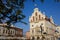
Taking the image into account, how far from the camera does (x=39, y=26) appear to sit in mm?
24734

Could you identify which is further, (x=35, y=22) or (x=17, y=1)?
(x=35, y=22)

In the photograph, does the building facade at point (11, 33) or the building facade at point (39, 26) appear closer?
the building facade at point (11, 33)

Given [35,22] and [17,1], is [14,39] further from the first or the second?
[17,1]

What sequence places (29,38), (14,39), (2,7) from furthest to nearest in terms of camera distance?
(29,38) < (14,39) < (2,7)

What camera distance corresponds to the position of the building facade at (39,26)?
24.0 metres

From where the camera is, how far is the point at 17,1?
3.55 metres

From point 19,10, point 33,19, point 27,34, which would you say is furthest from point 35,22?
point 19,10

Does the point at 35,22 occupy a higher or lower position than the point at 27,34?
higher

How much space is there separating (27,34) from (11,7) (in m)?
22.4

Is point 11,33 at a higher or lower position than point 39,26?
lower

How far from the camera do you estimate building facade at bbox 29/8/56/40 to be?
78.7ft

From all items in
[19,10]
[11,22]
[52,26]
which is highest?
[52,26]

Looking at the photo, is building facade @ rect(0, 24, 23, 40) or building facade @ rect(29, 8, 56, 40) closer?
building facade @ rect(0, 24, 23, 40)

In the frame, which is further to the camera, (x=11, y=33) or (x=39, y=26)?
(x=39, y=26)
